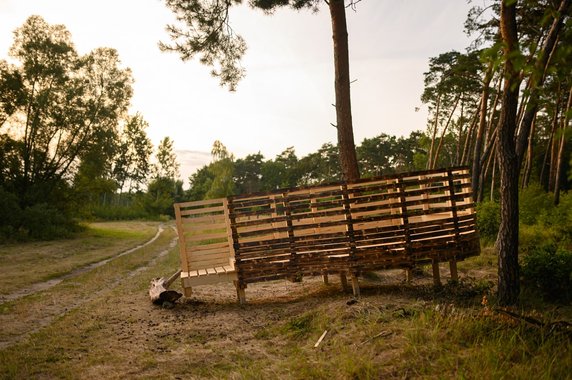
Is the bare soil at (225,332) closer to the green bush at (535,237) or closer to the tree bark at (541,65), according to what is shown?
Result: the tree bark at (541,65)

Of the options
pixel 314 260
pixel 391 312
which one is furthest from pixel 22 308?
pixel 391 312

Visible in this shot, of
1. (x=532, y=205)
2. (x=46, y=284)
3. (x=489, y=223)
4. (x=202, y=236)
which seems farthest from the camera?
(x=532, y=205)

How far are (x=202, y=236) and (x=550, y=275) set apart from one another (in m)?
6.66

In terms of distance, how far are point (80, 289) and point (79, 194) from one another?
66.6 feet

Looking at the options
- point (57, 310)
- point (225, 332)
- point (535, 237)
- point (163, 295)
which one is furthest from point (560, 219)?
point (57, 310)

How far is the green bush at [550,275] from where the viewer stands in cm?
792

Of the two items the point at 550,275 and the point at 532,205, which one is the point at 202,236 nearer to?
the point at 550,275

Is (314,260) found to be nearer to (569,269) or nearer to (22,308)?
(569,269)

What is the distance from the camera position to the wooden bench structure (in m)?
7.83

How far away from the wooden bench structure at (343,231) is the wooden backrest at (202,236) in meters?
0.04

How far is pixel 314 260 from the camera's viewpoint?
314 inches

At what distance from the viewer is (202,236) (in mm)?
8562

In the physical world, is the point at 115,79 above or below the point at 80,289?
above

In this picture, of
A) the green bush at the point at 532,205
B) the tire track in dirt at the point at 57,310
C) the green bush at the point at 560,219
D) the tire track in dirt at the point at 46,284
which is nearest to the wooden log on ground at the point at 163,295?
the tire track in dirt at the point at 57,310
